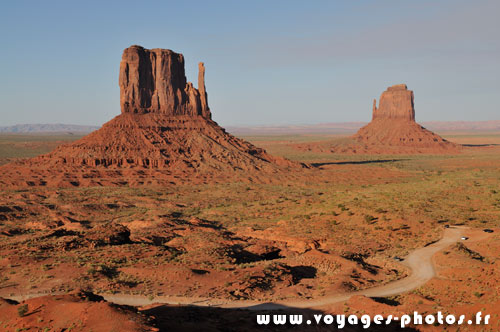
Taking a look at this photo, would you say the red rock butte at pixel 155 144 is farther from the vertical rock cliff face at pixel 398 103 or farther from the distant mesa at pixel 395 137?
the vertical rock cliff face at pixel 398 103

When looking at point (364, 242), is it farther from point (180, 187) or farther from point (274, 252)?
point (180, 187)

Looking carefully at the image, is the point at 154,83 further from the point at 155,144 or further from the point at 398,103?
the point at 398,103

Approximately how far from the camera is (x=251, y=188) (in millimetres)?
79188

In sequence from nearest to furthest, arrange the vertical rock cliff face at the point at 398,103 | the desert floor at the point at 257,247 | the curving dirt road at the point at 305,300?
the curving dirt road at the point at 305,300 < the desert floor at the point at 257,247 < the vertical rock cliff face at the point at 398,103

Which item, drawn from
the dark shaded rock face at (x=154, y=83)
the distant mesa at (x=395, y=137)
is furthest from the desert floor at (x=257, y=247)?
the distant mesa at (x=395, y=137)

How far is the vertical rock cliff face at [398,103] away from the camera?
192250mm

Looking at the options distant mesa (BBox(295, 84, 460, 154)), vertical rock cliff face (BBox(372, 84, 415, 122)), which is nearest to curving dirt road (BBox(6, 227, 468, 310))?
distant mesa (BBox(295, 84, 460, 154))

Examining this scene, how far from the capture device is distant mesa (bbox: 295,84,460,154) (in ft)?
559

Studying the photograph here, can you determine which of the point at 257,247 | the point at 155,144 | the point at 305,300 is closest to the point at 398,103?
the point at 155,144

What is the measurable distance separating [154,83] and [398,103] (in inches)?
4953

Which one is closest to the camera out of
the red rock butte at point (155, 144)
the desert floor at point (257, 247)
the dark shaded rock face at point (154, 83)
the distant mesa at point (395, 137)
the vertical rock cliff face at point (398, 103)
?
the desert floor at point (257, 247)

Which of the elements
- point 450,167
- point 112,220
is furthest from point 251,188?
point 450,167

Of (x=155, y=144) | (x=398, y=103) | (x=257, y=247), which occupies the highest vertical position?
(x=398, y=103)

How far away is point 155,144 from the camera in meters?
99.7
